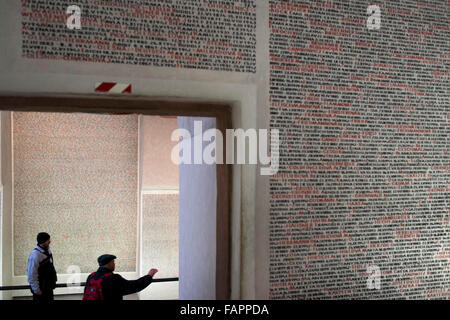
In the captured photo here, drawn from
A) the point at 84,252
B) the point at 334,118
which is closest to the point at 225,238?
the point at 334,118

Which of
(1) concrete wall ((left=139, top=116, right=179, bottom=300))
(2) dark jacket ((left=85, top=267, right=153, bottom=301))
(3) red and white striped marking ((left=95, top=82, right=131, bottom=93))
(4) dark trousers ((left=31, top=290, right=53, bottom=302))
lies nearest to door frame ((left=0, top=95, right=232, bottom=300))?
(3) red and white striped marking ((left=95, top=82, right=131, bottom=93))

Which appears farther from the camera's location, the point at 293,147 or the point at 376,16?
the point at 376,16

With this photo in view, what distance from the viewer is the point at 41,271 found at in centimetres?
474

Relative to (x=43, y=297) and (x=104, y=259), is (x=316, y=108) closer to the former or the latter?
(x=104, y=259)

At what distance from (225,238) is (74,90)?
46.8 inches

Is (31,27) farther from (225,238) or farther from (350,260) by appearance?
(350,260)

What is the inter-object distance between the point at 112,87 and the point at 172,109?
359 mm

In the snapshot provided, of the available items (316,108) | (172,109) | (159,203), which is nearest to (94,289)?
(172,109)

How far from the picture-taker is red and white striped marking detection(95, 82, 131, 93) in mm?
2182

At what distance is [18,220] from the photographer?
6.14 metres

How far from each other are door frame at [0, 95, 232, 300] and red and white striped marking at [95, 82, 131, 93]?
0.16 feet

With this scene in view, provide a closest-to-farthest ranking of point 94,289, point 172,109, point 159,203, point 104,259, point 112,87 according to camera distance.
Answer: point 112,87, point 172,109, point 94,289, point 104,259, point 159,203

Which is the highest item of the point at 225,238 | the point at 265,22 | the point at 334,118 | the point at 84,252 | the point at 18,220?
the point at 265,22
